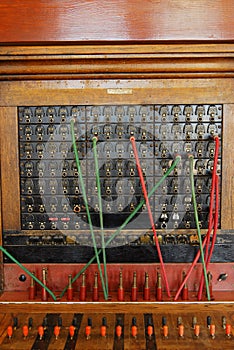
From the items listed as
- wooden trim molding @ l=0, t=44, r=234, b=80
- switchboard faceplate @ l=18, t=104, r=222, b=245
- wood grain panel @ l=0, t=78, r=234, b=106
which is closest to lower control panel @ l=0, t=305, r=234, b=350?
switchboard faceplate @ l=18, t=104, r=222, b=245

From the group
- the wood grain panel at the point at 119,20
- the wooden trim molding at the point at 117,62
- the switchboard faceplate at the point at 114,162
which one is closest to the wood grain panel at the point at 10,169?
the switchboard faceplate at the point at 114,162

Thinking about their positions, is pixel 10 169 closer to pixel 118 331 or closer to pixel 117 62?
pixel 117 62

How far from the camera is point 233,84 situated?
2.37m

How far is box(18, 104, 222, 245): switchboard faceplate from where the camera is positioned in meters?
2.40

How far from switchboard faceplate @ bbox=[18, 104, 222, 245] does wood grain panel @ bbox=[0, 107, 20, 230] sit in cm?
4

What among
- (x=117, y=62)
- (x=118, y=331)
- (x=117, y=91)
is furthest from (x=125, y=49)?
(x=118, y=331)

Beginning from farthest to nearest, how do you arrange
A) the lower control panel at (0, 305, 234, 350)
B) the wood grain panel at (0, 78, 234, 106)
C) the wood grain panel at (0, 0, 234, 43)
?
the wood grain panel at (0, 78, 234, 106) < the wood grain panel at (0, 0, 234, 43) < the lower control panel at (0, 305, 234, 350)

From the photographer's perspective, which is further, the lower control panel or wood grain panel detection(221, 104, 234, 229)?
wood grain panel detection(221, 104, 234, 229)

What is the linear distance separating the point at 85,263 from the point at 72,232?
19cm

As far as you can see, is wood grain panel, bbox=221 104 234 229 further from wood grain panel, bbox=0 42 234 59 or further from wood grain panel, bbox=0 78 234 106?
wood grain panel, bbox=0 42 234 59

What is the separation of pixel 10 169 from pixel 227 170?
1.23m

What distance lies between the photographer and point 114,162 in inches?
95.2

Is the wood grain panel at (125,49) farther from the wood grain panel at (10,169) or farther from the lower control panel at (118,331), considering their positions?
the lower control panel at (118,331)

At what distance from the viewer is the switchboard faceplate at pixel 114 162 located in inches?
94.6
